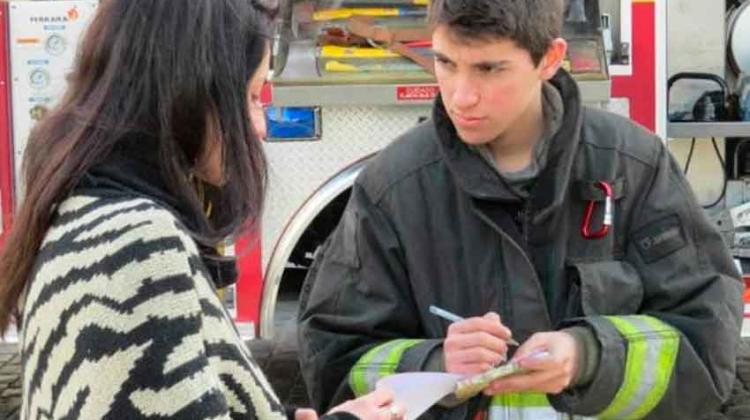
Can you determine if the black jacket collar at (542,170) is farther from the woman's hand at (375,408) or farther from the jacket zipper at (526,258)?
the woman's hand at (375,408)

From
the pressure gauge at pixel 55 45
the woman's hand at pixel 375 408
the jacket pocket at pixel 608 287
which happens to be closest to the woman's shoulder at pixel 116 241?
the woman's hand at pixel 375 408

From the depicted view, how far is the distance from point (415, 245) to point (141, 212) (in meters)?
0.69

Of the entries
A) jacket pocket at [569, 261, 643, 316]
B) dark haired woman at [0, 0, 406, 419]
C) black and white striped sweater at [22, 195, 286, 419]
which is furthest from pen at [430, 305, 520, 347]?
black and white striped sweater at [22, 195, 286, 419]

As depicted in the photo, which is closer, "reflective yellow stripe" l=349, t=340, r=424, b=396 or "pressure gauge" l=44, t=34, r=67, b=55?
"reflective yellow stripe" l=349, t=340, r=424, b=396

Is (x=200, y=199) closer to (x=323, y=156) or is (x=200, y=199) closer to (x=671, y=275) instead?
(x=671, y=275)

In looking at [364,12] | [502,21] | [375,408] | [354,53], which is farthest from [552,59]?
[364,12]

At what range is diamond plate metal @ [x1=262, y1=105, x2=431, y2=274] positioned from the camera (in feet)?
13.6

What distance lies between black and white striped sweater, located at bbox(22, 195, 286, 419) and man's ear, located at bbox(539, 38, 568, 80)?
83cm

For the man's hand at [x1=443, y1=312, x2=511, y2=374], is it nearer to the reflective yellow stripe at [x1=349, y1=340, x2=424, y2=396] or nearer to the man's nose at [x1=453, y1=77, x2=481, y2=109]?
the reflective yellow stripe at [x1=349, y1=340, x2=424, y2=396]

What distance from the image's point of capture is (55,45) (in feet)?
14.5

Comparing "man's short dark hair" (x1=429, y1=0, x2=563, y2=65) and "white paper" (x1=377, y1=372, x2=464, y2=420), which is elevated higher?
"man's short dark hair" (x1=429, y1=0, x2=563, y2=65)

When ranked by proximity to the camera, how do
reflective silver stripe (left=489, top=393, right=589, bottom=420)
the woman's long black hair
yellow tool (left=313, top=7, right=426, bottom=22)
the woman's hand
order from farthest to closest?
1. yellow tool (left=313, top=7, right=426, bottom=22)
2. reflective silver stripe (left=489, top=393, right=589, bottom=420)
3. the woman's hand
4. the woman's long black hair

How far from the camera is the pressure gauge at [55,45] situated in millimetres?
4426

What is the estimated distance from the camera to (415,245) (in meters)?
1.88
